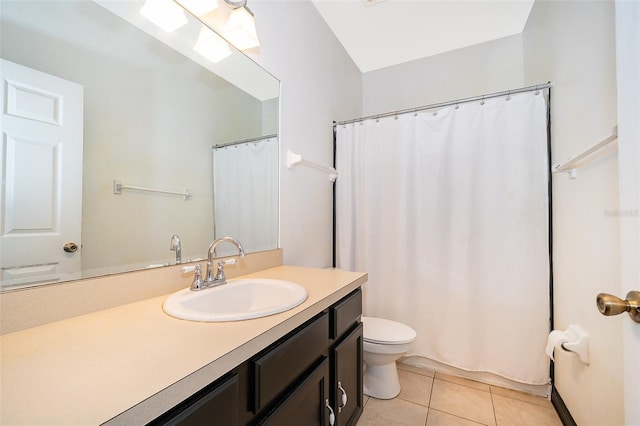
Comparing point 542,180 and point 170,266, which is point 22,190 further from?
point 542,180

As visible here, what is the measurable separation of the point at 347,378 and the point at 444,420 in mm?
749

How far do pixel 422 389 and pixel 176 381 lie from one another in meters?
1.78

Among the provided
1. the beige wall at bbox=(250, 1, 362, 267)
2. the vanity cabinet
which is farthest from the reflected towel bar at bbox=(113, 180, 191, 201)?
the vanity cabinet

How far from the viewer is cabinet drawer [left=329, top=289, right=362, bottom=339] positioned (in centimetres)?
104

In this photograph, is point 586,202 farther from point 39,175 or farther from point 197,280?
point 39,175

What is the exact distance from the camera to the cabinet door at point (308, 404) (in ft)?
2.41

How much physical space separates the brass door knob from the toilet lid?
1.43 metres

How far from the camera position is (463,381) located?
1.81 metres

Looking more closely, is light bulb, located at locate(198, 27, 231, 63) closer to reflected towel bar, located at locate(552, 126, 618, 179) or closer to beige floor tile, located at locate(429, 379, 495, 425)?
reflected towel bar, located at locate(552, 126, 618, 179)

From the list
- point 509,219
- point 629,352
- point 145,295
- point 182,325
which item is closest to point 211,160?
point 145,295

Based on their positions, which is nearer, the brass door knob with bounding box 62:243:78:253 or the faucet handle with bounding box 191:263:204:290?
the brass door knob with bounding box 62:243:78:253

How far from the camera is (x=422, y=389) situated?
1.73m

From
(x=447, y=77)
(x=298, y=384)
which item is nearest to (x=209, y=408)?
(x=298, y=384)

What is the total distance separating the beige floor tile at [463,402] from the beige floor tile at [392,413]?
12 centimetres
